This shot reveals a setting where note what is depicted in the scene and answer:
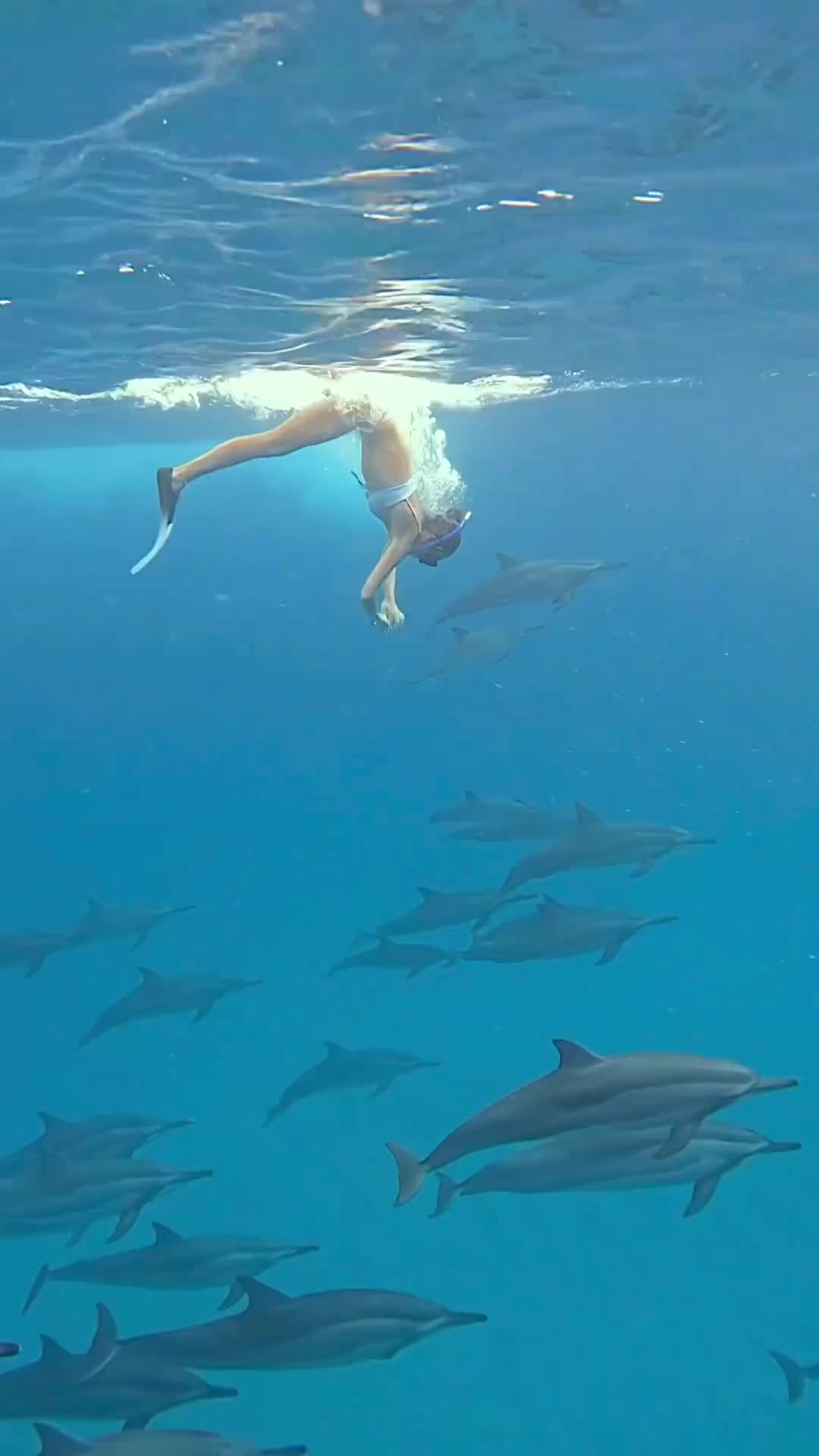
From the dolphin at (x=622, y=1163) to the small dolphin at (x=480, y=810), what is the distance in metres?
7.20

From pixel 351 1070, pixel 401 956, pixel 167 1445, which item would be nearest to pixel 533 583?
pixel 401 956

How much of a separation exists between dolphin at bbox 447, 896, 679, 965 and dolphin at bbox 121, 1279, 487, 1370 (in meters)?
4.87

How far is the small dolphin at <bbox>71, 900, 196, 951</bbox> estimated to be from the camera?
48.2ft

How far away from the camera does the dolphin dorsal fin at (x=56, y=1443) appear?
6371 mm

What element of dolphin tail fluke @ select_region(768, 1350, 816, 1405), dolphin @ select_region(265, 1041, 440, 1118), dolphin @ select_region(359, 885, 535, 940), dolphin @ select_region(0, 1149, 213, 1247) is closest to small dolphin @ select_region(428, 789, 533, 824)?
dolphin @ select_region(359, 885, 535, 940)

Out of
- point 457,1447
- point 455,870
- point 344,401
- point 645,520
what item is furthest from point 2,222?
point 645,520

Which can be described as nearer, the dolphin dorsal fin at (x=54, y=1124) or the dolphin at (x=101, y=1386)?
the dolphin at (x=101, y=1386)

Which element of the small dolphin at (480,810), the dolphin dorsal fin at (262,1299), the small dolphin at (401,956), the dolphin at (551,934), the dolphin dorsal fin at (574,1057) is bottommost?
the small dolphin at (401,956)

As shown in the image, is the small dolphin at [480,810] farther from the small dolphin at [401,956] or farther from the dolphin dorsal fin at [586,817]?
the small dolphin at [401,956]

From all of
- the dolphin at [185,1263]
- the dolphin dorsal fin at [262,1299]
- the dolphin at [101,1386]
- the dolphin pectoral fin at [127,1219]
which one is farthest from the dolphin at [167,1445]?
the dolphin pectoral fin at [127,1219]

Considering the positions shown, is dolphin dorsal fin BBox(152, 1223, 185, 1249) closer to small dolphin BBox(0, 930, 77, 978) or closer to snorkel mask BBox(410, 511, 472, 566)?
snorkel mask BBox(410, 511, 472, 566)

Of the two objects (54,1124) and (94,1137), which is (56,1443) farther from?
(54,1124)

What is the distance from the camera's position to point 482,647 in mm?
13711

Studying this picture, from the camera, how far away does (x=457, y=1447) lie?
1132cm
